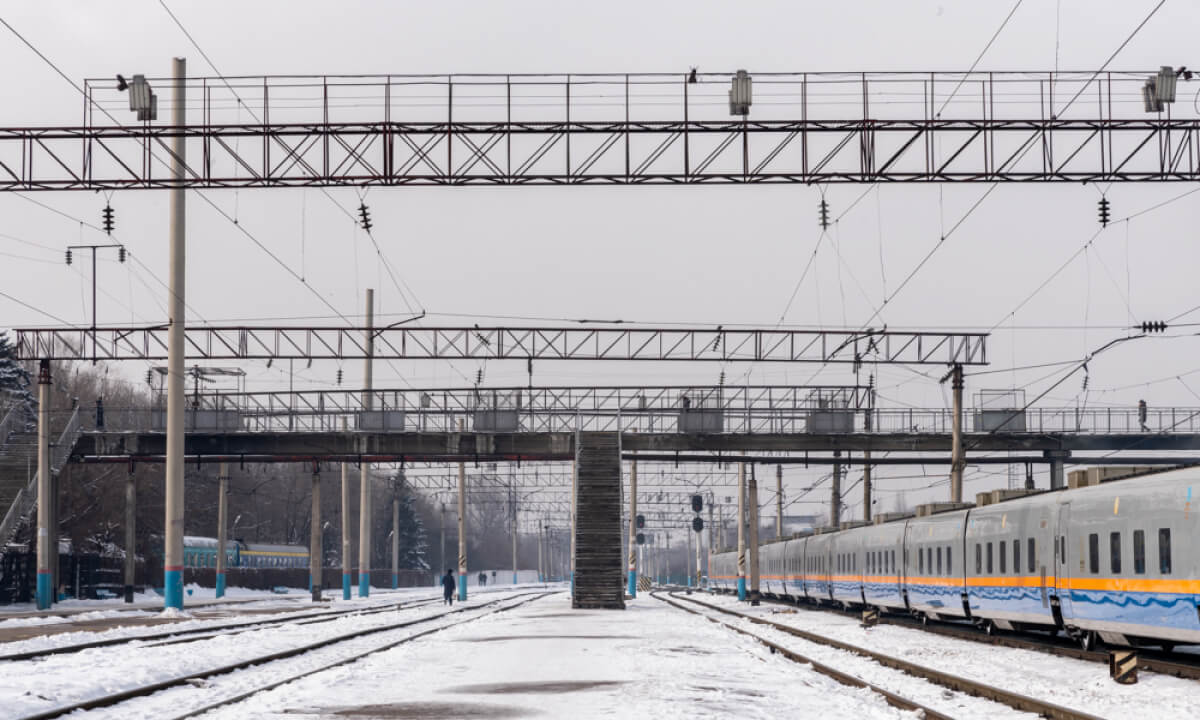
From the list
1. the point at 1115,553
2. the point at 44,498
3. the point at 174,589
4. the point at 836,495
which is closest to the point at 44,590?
the point at 44,498

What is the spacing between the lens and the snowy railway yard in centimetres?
1897

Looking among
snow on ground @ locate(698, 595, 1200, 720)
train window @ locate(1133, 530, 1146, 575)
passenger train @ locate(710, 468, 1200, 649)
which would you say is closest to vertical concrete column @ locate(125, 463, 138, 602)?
passenger train @ locate(710, 468, 1200, 649)

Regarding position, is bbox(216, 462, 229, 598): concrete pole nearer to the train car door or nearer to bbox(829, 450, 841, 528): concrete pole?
bbox(829, 450, 841, 528): concrete pole

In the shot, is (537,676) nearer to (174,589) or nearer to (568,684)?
(568,684)

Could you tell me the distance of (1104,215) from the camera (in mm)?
33594

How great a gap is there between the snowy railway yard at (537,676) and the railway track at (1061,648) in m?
0.28

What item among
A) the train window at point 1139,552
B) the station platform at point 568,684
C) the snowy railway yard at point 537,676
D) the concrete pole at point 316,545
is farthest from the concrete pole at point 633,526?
the train window at point 1139,552

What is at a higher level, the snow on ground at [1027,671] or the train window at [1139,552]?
the train window at [1139,552]

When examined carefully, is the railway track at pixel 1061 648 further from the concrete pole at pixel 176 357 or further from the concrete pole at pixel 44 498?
the concrete pole at pixel 44 498

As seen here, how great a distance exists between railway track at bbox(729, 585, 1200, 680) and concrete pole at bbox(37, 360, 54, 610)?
98.1 feet

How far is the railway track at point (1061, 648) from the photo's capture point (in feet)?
75.2

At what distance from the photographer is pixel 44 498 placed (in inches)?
2147

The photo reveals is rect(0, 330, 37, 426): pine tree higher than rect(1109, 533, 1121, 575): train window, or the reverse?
rect(0, 330, 37, 426): pine tree

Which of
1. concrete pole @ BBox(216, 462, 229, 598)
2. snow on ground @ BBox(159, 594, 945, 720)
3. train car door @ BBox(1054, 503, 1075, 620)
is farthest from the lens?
concrete pole @ BBox(216, 462, 229, 598)
